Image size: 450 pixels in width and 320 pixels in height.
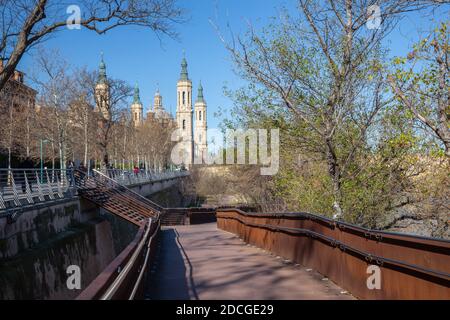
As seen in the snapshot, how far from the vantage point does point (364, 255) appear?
745cm

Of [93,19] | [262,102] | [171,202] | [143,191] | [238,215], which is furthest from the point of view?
[171,202]

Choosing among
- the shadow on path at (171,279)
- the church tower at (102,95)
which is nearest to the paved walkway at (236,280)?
the shadow on path at (171,279)

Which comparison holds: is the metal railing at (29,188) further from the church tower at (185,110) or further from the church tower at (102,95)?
the church tower at (185,110)

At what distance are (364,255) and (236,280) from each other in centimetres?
281

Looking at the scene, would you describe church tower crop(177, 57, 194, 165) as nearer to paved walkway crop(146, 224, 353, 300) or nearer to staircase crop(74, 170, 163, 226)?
staircase crop(74, 170, 163, 226)

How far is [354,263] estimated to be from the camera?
26.2 ft

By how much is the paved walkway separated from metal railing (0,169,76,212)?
25.9 ft

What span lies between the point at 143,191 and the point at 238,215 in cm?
3885

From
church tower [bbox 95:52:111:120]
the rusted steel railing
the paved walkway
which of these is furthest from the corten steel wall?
church tower [bbox 95:52:111:120]

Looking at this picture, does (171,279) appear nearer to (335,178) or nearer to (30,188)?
(335,178)

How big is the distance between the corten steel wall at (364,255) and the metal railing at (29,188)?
9820mm
